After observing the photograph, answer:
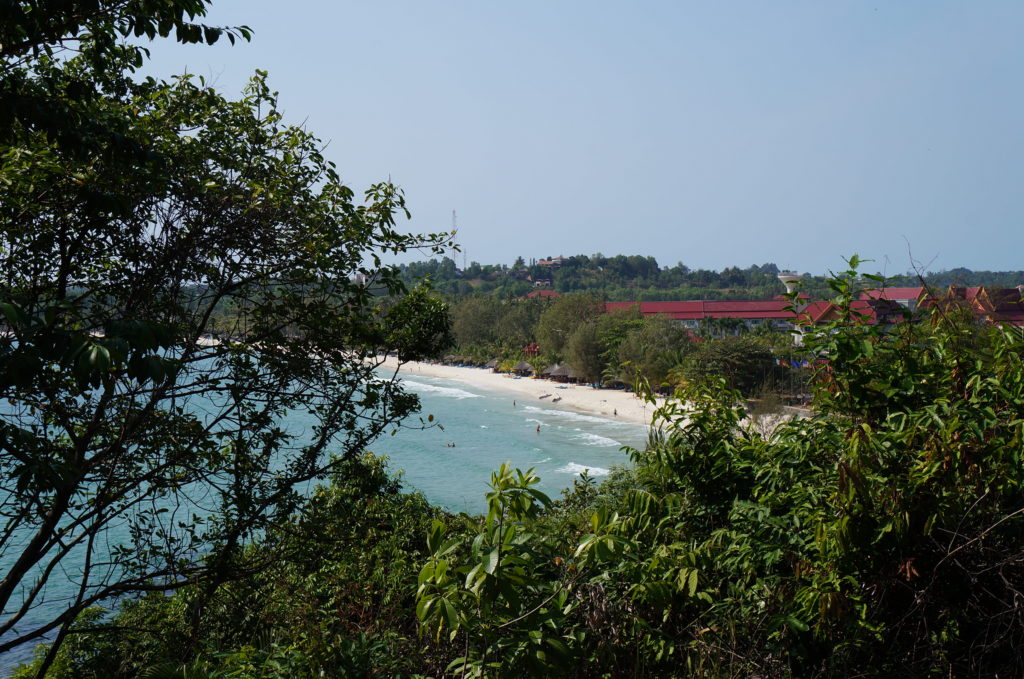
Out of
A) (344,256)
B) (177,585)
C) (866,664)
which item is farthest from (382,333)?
(866,664)

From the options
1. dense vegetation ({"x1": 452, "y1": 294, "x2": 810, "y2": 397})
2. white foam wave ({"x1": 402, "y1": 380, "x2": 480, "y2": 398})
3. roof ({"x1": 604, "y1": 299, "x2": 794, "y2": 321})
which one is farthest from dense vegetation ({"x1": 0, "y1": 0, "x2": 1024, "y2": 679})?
roof ({"x1": 604, "y1": 299, "x2": 794, "y2": 321})

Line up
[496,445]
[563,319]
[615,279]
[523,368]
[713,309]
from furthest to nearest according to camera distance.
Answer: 1. [615,279]
2. [713,309]
3. [523,368]
4. [563,319]
5. [496,445]

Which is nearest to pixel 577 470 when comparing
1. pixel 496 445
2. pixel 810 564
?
pixel 496 445

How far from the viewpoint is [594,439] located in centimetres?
3102

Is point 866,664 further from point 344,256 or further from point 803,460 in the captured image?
point 344,256

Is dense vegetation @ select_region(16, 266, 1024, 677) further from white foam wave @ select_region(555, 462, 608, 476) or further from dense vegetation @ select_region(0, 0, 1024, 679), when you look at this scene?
white foam wave @ select_region(555, 462, 608, 476)

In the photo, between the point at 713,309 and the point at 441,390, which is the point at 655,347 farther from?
the point at 713,309

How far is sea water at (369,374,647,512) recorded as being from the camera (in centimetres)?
2373

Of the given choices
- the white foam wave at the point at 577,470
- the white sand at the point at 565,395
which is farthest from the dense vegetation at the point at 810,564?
the white sand at the point at 565,395

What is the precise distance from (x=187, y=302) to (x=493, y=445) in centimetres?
2684

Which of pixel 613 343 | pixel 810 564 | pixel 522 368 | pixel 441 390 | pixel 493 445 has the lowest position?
pixel 493 445

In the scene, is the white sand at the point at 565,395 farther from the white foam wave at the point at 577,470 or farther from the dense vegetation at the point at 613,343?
the white foam wave at the point at 577,470

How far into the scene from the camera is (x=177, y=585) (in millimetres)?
3621

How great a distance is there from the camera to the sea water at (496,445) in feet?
77.9
